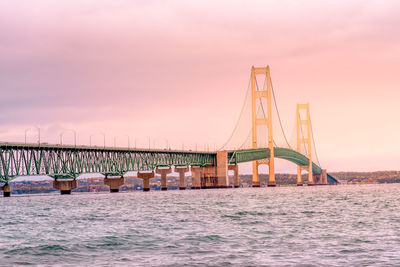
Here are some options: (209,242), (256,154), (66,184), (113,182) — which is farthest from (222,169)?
(209,242)

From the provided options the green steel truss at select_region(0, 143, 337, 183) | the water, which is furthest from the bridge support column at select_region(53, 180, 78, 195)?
the water

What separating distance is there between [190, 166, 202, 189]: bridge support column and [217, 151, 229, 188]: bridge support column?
733cm

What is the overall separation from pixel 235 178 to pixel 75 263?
163989 mm

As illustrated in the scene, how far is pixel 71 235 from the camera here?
28.6 meters

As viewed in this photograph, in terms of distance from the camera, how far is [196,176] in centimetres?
17562

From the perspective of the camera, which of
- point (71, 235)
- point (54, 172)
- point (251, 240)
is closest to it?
point (251, 240)

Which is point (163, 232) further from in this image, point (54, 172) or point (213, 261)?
point (54, 172)

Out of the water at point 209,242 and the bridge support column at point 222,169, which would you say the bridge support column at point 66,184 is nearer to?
the bridge support column at point 222,169

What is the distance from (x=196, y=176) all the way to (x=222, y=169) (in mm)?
11063

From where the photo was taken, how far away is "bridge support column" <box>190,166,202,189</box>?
174m

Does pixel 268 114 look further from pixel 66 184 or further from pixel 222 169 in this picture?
pixel 66 184

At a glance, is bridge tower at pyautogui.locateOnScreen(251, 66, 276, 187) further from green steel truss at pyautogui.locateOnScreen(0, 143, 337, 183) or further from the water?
the water

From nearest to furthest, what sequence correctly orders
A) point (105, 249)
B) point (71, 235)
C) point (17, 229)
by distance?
1. point (105, 249)
2. point (71, 235)
3. point (17, 229)

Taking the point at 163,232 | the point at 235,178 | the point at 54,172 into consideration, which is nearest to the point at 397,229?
the point at 163,232
